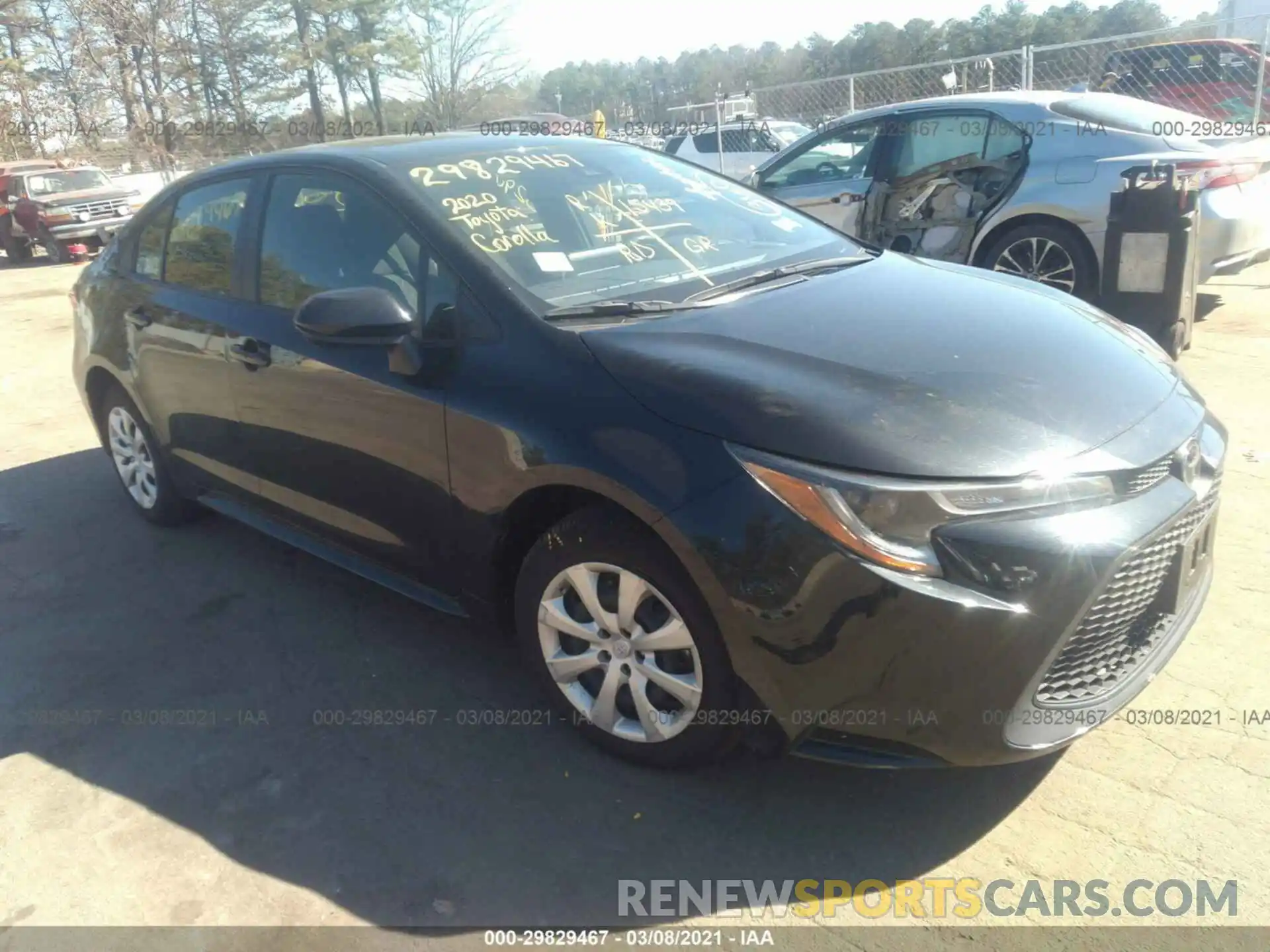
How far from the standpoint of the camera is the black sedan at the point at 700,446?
225 cm

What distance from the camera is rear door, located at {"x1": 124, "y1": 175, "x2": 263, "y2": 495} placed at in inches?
156

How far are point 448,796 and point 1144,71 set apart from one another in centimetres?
1381

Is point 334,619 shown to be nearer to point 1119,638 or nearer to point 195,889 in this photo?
point 195,889

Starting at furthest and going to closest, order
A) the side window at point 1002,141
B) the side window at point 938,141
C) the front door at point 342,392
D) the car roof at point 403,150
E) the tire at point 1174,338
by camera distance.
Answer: the side window at point 938,141, the side window at point 1002,141, the tire at point 1174,338, the car roof at point 403,150, the front door at point 342,392

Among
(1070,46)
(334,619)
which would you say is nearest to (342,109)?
(1070,46)

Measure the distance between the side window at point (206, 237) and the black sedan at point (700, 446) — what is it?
0.03 metres

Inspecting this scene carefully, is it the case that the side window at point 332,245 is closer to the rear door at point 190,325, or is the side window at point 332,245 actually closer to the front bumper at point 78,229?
the rear door at point 190,325

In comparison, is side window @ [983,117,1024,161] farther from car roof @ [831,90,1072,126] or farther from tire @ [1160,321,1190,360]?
tire @ [1160,321,1190,360]

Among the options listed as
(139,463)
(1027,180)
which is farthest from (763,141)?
(139,463)

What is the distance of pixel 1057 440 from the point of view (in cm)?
237

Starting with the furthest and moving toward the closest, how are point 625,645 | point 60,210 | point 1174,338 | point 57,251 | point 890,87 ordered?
point 57,251 → point 60,210 → point 890,87 → point 1174,338 → point 625,645

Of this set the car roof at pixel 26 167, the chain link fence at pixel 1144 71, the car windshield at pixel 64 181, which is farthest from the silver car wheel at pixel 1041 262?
the car roof at pixel 26 167

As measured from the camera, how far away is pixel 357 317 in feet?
9.62

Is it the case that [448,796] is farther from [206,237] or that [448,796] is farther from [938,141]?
[938,141]
